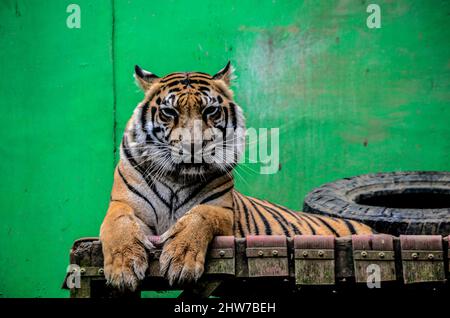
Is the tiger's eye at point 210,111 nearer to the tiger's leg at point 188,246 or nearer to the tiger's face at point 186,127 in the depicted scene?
the tiger's face at point 186,127

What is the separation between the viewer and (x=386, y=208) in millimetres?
4074

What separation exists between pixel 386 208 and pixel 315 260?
1214 mm

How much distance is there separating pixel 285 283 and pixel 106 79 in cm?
235

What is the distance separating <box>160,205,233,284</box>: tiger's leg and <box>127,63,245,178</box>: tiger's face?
14.5 inches

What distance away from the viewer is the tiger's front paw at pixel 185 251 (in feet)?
9.77

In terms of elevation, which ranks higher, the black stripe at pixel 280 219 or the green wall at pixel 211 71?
the green wall at pixel 211 71

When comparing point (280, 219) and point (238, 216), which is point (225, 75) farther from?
point (280, 219)

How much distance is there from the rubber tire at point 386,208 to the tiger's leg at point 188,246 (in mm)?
1048

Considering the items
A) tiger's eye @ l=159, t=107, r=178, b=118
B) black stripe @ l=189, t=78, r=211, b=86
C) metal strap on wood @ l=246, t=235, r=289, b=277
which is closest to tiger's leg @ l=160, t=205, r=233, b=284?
metal strap on wood @ l=246, t=235, r=289, b=277

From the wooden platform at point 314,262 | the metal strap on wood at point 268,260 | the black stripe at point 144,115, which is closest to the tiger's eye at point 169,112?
the black stripe at point 144,115

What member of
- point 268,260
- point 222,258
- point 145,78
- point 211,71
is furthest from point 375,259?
point 211,71

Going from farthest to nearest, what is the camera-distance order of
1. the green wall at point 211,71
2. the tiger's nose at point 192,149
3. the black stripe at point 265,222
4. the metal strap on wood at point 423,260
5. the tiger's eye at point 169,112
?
1. the green wall at point 211,71
2. the black stripe at point 265,222
3. the tiger's eye at point 169,112
4. the tiger's nose at point 192,149
5. the metal strap on wood at point 423,260

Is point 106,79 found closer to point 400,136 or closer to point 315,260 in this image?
point 400,136

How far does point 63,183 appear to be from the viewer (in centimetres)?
516
